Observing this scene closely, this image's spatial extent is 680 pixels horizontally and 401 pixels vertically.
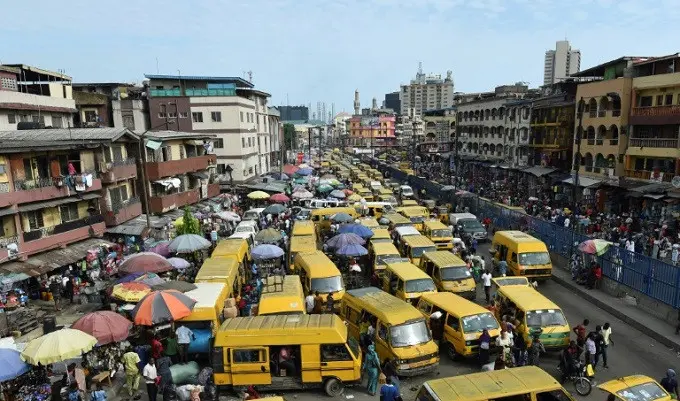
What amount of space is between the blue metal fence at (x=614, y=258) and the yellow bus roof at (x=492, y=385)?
10.1 meters

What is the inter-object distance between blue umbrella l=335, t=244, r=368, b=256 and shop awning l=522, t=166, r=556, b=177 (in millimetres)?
30920

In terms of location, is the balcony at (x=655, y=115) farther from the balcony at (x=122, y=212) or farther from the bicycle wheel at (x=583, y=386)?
the balcony at (x=122, y=212)

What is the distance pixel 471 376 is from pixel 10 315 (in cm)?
1726

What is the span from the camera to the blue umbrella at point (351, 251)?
22.2 meters

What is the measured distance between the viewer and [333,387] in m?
12.5

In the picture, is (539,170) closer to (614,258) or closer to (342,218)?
(342,218)

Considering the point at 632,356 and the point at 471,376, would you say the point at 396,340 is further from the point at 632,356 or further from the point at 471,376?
the point at 632,356

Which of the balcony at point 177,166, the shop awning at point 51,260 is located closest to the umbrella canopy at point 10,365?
the shop awning at point 51,260

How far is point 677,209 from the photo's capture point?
28828 millimetres

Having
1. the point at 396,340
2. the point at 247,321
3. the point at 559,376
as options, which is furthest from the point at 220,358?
the point at 559,376

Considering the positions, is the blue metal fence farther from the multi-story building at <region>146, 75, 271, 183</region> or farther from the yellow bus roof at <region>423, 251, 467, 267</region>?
the multi-story building at <region>146, 75, 271, 183</region>

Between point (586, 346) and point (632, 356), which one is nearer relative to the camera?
point (586, 346)

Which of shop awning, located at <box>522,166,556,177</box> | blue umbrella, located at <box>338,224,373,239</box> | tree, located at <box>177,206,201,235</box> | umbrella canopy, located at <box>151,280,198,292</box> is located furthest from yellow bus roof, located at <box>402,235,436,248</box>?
shop awning, located at <box>522,166,556,177</box>

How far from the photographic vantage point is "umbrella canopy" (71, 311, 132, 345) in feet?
41.5
